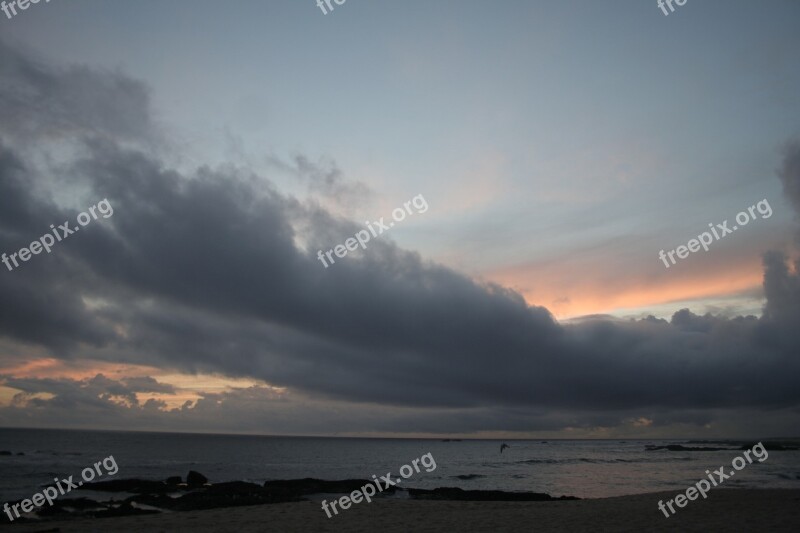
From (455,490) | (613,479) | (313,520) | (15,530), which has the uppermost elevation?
(15,530)

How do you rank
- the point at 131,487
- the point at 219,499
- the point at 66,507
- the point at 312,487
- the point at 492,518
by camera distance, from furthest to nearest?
1. the point at 131,487
2. the point at 312,487
3. the point at 219,499
4. the point at 66,507
5. the point at 492,518

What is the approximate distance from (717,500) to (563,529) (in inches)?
471

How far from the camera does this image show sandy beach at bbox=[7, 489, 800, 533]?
816 inches

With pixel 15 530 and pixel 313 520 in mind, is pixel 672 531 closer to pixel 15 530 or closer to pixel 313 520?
pixel 313 520

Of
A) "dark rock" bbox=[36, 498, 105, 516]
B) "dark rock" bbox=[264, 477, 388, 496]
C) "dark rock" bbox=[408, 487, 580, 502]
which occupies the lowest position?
"dark rock" bbox=[408, 487, 580, 502]

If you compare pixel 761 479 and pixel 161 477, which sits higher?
pixel 161 477

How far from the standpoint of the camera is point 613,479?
199ft

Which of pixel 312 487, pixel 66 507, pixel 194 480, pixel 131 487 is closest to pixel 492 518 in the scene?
pixel 312 487

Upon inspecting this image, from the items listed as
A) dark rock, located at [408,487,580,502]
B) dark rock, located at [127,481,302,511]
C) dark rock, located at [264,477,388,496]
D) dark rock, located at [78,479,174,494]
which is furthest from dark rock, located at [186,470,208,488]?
dark rock, located at [408,487,580,502]

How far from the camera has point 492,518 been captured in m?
23.4

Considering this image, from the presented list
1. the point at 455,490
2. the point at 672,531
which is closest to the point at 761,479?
the point at 455,490

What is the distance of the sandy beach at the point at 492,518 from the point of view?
68.0 ft

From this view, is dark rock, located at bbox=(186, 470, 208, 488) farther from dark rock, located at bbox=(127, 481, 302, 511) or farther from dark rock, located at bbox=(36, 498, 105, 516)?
dark rock, located at bbox=(36, 498, 105, 516)

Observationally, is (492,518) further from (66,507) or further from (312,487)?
(66,507)
